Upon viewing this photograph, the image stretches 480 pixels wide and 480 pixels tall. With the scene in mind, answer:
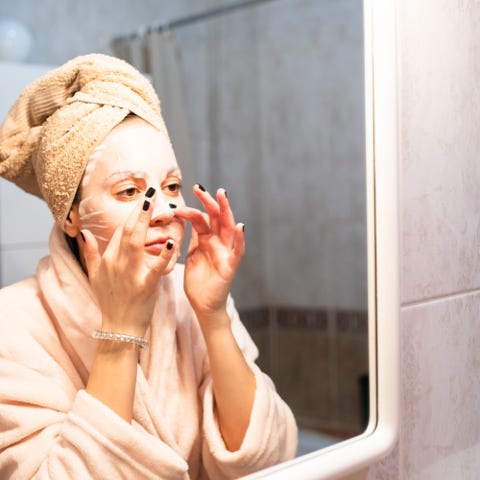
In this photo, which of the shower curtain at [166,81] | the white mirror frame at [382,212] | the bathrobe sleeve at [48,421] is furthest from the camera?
the white mirror frame at [382,212]

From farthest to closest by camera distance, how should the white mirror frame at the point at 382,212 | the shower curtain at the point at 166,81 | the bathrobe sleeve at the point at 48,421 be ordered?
the white mirror frame at the point at 382,212
the shower curtain at the point at 166,81
the bathrobe sleeve at the point at 48,421

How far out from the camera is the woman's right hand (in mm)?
668

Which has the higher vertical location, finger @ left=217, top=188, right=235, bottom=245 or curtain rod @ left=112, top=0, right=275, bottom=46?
curtain rod @ left=112, top=0, right=275, bottom=46

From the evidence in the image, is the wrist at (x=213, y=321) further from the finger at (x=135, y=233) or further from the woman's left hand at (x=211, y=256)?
the finger at (x=135, y=233)

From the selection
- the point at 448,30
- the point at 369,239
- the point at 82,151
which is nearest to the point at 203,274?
the point at 82,151

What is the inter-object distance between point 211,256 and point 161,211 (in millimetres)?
99

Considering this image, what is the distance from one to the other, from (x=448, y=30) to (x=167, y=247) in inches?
23.6

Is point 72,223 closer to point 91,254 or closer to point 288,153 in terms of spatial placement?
point 91,254

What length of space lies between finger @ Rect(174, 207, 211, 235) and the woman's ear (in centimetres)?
9

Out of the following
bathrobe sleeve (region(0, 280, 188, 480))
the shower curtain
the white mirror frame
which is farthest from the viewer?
the white mirror frame

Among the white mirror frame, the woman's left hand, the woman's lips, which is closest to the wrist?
the woman's left hand

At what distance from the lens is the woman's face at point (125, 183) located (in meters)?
0.68

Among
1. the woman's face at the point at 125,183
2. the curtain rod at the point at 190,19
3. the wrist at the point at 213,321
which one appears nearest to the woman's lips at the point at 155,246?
the woman's face at the point at 125,183

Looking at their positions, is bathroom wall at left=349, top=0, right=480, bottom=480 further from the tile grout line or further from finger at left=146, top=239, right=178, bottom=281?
finger at left=146, top=239, right=178, bottom=281
